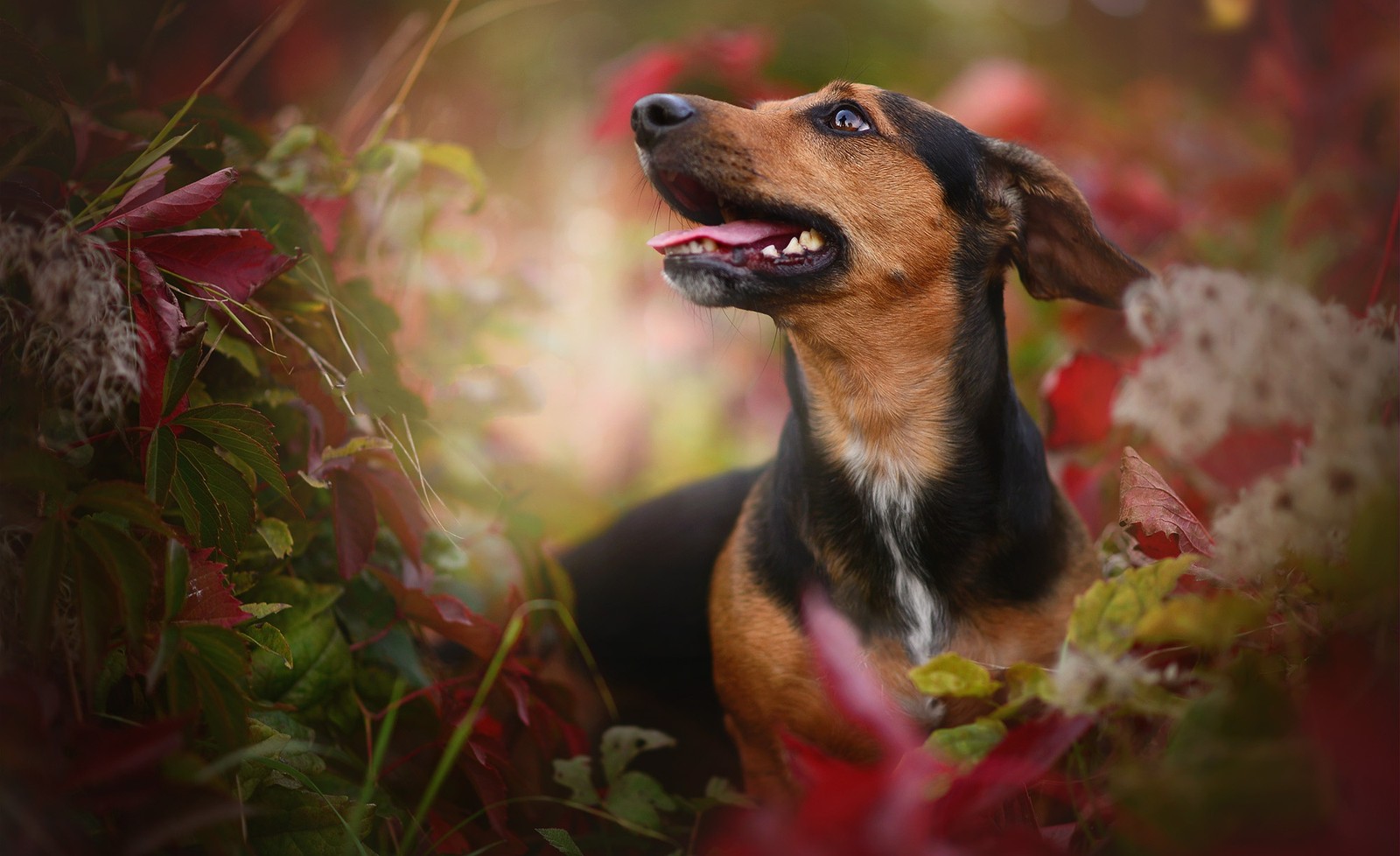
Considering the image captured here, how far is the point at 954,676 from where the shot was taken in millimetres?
1346

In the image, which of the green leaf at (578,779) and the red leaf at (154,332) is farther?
the green leaf at (578,779)

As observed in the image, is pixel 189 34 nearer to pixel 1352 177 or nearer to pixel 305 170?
pixel 305 170

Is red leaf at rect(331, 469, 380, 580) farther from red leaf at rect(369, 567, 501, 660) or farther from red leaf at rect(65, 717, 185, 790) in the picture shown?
Result: red leaf at rect(65, 717, 185, 790)

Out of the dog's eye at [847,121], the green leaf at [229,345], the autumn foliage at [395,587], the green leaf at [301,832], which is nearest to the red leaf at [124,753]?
the autumn foliage at [395,587]

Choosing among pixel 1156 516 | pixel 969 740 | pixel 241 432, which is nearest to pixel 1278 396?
pixel 1156 516

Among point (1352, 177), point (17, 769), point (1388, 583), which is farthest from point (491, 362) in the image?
point (1352, 177)

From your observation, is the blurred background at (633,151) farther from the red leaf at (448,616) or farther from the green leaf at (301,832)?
the green leaf at (301,832)

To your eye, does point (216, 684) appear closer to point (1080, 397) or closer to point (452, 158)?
point (452, 158)

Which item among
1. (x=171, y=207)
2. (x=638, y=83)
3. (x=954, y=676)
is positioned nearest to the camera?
(x=954, y=676)

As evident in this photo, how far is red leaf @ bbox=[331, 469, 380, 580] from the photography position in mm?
1845

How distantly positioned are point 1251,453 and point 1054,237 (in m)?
0.75

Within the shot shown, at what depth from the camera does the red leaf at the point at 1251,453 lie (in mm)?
2348

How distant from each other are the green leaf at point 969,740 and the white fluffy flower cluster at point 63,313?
129cm

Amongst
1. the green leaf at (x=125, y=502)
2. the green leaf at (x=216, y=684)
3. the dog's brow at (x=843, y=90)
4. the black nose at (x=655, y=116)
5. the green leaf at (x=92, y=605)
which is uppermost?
the dog's brow at (x=843, y=90)
